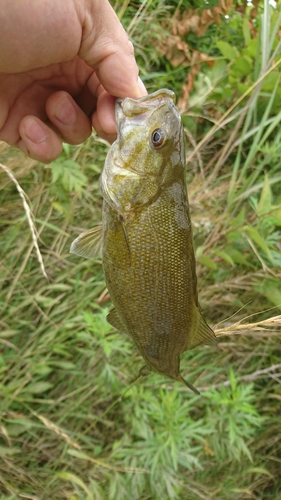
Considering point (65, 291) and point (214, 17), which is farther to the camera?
point (214, 17)

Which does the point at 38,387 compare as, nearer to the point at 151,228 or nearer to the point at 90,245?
the point at 90,245

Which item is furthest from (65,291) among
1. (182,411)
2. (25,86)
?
(25,86)

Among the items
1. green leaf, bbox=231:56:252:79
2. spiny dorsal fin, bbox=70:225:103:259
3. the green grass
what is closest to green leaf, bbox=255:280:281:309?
the green grass

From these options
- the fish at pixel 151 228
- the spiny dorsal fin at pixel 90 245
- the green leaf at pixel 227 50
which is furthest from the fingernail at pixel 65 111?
the green leaf at pixel 227 50

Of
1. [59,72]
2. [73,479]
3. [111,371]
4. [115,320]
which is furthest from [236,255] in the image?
[73,479]

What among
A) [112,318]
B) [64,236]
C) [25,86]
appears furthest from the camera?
[64,236]

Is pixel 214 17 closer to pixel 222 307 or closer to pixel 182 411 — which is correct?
pixel 222 307
